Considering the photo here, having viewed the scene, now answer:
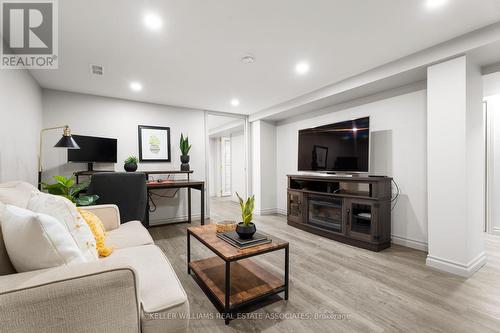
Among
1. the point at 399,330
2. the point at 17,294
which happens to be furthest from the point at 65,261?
the point at 399,330

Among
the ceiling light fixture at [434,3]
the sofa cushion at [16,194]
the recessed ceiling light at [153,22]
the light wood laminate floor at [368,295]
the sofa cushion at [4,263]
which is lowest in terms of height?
the light wood laminate floor at [368,295]

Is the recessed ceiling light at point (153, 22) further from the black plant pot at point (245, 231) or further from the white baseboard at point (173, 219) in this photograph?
the white baseboard at point (173, 219)

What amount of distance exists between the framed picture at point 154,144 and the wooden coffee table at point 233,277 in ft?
7.93

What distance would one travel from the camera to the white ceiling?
66.4 inches

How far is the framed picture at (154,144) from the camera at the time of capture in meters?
3.95

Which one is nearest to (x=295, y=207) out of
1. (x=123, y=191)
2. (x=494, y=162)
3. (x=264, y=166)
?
(x=264, y=166)

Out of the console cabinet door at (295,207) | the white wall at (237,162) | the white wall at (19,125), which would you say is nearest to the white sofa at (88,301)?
the white wall at (19,125)

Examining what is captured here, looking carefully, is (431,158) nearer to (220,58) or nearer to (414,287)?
(414,287)

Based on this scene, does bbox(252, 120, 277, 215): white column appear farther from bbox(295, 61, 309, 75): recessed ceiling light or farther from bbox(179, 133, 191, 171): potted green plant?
bbox(295, 61, 309, 75): recessed ceiling light

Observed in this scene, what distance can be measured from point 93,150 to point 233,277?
9.56 ft

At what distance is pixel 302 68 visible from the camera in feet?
8.89

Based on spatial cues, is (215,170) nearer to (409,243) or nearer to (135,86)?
(135,86)

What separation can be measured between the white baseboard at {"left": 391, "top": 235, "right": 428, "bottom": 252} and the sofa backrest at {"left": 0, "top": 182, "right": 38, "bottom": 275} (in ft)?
11.7

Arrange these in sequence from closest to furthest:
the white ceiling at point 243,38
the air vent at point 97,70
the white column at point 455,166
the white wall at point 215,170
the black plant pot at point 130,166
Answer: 1. the white ceiling at point 243,38
2. the white column at point 455,166
3. the air vent at point 97,70
4. the black plant pot at point 130,166
5. the white wall at point 215,170
